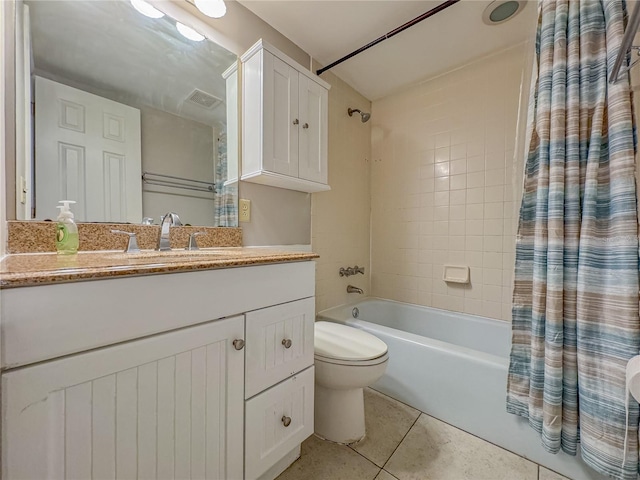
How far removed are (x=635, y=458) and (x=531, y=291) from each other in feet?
1.80

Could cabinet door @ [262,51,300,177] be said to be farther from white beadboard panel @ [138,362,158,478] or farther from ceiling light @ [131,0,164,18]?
white beadboard panel @ [138,362,158,478]

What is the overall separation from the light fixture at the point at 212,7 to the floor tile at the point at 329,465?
204cm

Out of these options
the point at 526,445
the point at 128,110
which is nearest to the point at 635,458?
the point at 526,445

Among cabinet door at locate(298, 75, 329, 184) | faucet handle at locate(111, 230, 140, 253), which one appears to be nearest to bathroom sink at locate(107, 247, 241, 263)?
faucet handle at locate(111, 230, 140, 253)

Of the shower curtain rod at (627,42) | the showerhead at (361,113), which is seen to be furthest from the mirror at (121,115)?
the shower curtain rod at (627,42)

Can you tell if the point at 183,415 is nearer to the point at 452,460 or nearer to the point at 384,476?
the point at 384,476

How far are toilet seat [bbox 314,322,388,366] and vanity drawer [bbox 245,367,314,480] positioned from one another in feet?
0.49

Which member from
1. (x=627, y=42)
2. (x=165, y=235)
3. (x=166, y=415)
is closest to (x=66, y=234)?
(x=165, y=235)

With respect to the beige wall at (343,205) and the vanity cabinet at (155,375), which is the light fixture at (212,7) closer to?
the beige wall at (343,205)

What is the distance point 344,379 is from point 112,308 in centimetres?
91

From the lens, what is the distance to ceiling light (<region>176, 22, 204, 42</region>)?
125 centimetres

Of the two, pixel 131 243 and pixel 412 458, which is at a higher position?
pixel 131 243

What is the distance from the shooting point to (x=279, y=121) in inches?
55.4

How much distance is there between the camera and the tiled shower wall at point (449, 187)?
173 centimetres
